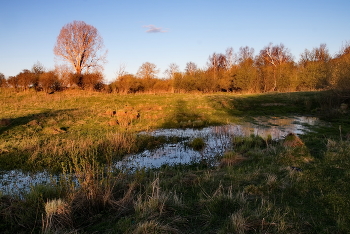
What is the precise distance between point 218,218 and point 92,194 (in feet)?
7.75

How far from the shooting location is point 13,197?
5.11 m

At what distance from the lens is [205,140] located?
11953mm

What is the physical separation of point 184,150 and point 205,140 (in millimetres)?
1892

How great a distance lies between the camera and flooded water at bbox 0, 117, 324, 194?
22.8 ft

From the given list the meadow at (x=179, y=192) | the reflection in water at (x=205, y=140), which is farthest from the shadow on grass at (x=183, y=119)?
the meadow at (x=179, y=192)

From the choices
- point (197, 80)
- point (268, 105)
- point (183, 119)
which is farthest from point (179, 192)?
point (197, 80)

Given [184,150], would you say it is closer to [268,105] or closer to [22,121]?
[22,121]

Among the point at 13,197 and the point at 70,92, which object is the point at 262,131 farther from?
the point at 70,92

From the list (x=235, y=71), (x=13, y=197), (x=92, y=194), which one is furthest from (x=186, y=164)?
(x=235, y=71)

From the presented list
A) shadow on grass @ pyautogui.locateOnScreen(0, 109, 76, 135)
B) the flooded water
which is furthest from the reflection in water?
shadow on grass @ pyautogui.locateOnScreen(0, 109, 76, 135)

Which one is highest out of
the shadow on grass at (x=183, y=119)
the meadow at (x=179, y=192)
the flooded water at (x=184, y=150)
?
the shadow on grass at (x=183, y=119)

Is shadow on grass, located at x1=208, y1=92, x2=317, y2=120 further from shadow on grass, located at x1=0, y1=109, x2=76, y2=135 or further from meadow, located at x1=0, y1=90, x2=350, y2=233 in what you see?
shadow on grass, located at x1=0, y1=109, x2=76, y2=135

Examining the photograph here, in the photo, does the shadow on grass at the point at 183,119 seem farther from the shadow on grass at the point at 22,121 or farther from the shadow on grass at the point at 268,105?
the shadow on grass at the point at 22,121

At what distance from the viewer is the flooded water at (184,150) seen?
694 centimetres
